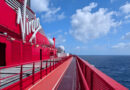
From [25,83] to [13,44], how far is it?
818 cm

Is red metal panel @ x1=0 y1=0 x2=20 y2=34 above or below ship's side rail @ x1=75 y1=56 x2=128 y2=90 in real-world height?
above

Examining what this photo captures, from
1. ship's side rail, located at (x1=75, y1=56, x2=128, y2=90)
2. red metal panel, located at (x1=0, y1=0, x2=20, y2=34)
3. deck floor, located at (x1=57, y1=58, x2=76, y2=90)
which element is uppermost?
red metal panel, located at (x1=0, y1=0, x2=20, y2=34)

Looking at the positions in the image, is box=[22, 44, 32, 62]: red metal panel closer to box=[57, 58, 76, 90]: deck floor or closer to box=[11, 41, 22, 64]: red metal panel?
box=[11, 41, 22, 64]: red metal panel

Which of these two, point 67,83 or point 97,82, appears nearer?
point 97,82

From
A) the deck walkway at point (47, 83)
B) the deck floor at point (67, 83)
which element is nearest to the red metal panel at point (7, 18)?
the deck walkway at point (47, 83)

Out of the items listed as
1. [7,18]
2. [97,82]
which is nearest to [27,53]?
[7,18]

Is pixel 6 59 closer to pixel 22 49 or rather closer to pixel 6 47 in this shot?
pixel 6 47

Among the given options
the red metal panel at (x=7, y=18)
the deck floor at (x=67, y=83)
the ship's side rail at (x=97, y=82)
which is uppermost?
the red metal panel at (x=7, y=18)

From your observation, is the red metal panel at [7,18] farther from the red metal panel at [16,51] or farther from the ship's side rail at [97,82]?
the ship's side rail at [97,82]

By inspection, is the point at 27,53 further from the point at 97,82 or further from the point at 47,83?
the point at 97,82

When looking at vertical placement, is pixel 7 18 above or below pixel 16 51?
above

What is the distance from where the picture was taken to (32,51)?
18500mm

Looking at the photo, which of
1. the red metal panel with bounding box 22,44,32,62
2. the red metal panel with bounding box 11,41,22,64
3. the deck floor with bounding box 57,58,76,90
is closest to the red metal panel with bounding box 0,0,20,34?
the red metal panel with bounding box 11,41,22,64

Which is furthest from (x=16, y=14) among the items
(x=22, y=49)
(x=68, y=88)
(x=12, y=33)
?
(x=68, y=88)
